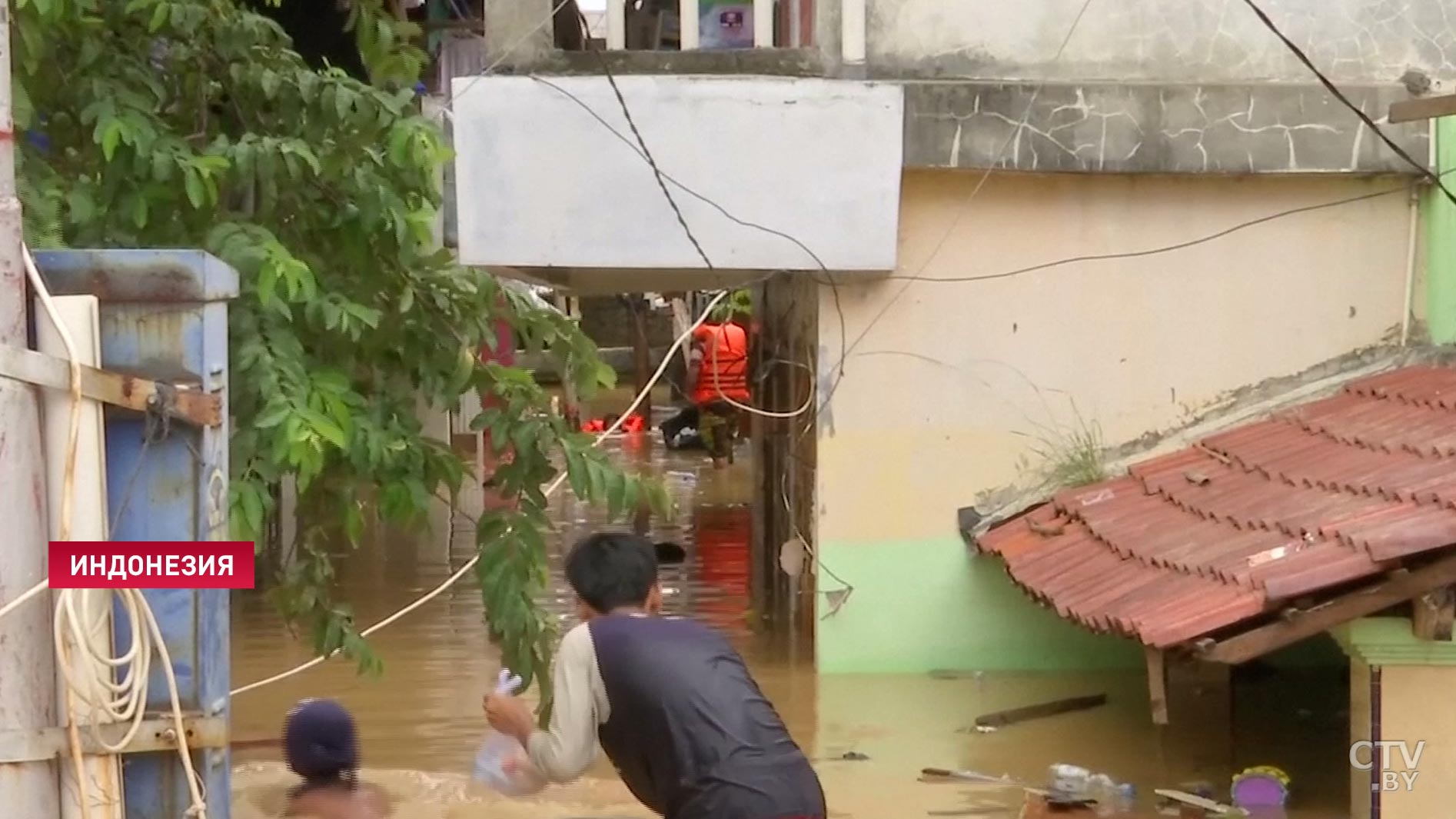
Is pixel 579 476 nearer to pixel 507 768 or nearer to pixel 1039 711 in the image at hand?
pixel 507 768

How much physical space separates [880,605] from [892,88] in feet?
8.39

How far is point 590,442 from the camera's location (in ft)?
19.7

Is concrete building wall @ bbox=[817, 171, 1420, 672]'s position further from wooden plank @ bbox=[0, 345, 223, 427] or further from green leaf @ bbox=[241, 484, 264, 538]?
wooden plank @ bbox=[0, 345, 223, 427]

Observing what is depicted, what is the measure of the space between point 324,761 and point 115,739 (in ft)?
2.81

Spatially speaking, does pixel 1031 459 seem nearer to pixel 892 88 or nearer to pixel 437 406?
pixel 892 88

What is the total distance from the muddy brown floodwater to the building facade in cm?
42

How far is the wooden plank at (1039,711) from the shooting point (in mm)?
8133

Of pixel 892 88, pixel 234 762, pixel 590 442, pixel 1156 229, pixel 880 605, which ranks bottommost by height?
pixel 234 762

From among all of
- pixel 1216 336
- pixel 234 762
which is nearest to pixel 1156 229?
pixel 1216 336

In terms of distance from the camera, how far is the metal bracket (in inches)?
117

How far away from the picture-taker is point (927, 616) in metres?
8.91

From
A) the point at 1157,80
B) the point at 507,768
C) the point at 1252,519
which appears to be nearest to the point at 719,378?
the point at 1157,80

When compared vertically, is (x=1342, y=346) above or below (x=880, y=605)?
above
